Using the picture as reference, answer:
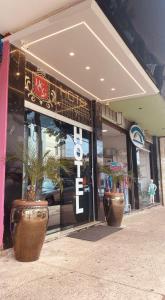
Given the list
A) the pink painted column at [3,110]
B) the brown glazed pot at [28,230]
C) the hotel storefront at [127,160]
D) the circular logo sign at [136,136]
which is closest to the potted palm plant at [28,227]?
the brown glazed pot at [28,230]

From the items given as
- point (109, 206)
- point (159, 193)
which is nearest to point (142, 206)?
point (159, 193)

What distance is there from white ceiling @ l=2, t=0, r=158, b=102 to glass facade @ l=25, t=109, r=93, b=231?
1.00m

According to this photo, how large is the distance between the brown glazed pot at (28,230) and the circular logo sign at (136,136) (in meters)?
5.99

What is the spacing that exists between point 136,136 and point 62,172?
459 centimetres

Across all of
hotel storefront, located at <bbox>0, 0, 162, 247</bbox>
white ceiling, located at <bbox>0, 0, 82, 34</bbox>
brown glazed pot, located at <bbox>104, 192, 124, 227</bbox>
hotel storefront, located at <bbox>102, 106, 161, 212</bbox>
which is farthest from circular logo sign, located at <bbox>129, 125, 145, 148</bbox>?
white ceiling, located at <bbox>0, 0, 82, 34</bbox>

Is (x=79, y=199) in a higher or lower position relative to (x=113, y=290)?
higher

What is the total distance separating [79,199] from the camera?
5.77 m

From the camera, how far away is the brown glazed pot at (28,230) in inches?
123

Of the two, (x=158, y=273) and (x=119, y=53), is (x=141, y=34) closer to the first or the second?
(x=119, y=53)

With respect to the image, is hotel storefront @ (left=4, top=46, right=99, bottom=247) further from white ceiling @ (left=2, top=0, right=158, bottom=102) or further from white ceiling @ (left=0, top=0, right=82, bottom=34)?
white ceiling @ (left=0, top=0, right=82, bottom=34)

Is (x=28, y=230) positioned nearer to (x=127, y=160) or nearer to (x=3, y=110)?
(x=3, y=110)

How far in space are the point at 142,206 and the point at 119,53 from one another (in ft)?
21.8

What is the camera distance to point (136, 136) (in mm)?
9078

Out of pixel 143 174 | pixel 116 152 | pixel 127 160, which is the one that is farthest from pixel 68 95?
pixel 143 174
